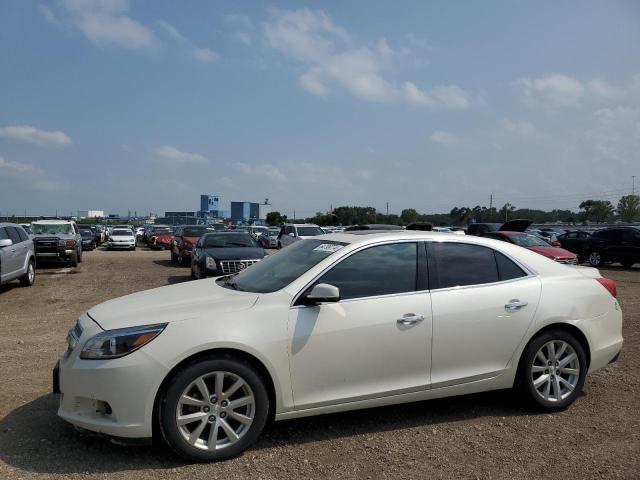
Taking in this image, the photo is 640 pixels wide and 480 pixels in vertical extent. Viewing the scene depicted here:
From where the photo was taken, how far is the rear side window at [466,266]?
4431mm

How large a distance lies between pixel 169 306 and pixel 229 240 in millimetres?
10654

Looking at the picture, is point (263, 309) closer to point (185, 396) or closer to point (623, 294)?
point (185, 396)

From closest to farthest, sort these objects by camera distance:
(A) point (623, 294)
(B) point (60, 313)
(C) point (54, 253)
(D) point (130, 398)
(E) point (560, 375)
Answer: (D) point (130, 398) → (E) point (560, 375) → (B) point (60, 313) → (A) point (623, 294) → (C) point (54, 253)

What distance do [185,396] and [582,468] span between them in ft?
8.88

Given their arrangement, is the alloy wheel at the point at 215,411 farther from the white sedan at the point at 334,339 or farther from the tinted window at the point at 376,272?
the tinted window at the point at 376,272

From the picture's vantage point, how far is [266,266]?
193 inches

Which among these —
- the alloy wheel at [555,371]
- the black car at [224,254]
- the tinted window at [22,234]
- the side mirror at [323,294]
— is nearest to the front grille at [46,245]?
the tinted window at [22,234]

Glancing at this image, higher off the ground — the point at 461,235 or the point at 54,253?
the point at 461,235

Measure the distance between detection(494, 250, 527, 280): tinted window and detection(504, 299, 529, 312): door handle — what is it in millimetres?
234

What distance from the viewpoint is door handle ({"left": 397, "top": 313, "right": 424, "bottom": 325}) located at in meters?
4.11

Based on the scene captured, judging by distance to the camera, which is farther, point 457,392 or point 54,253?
point 54,253

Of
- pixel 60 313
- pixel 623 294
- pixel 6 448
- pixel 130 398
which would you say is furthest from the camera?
pixel 623 294

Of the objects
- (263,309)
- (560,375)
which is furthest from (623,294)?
(263,309)

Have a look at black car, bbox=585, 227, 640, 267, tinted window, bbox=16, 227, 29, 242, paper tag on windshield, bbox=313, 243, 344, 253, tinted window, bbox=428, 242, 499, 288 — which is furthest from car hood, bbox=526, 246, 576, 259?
tinted window, bbox=16, 227, 29, 242
